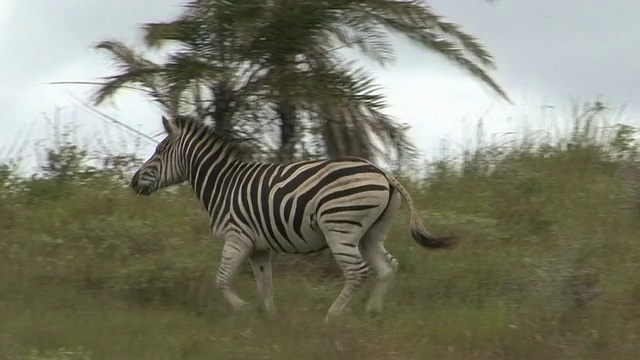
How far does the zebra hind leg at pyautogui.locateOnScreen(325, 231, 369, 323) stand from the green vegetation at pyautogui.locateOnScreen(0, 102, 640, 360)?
0.23 m

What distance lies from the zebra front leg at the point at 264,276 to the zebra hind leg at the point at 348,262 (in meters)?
0.62

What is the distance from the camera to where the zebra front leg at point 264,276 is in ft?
31.3

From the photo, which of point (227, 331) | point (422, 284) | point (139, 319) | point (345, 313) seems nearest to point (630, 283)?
point (422, 284)

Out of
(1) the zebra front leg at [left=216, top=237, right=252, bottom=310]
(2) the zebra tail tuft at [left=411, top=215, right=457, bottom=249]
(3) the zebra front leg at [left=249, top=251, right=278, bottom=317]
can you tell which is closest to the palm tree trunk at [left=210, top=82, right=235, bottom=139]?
(3) the zebra front leg at [left=249, top=251, right=278, bottom=317]

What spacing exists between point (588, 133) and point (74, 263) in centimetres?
717

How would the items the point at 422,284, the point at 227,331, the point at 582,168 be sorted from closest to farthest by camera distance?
1. the point at 227,331
2. the point at 422,284
3. the point at 582,168

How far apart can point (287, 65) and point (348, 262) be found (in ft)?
9.57

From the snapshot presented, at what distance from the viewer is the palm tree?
35.9ft

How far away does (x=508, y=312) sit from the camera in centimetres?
895

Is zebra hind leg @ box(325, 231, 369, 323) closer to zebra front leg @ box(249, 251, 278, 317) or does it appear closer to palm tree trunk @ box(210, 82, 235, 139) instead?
zebra front leg @ box(249, 251, 278, 317)

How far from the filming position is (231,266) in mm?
9453

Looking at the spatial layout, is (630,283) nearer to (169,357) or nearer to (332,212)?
(332,212)

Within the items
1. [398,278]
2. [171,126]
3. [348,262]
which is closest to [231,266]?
[348,262]

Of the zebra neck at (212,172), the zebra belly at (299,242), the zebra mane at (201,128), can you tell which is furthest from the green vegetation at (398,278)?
the zebra mane at (201,128)
